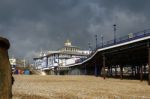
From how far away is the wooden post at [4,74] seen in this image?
3.67 metres

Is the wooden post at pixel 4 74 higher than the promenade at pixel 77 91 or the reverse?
higher

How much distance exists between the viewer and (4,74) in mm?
3727

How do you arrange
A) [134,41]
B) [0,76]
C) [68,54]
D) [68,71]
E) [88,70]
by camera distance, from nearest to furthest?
[0,76], [134,41], [88,70], [68,71], [68,54]

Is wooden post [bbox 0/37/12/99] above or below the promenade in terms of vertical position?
above

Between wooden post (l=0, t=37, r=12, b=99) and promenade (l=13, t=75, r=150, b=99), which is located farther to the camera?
promenade (l=13, t=75, r=150, b=99)

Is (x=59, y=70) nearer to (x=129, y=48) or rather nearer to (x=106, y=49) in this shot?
(x=106, y=49)

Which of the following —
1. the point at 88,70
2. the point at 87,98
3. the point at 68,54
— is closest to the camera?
the point at 87,98

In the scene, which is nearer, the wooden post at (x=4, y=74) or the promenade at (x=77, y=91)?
the wooden post at (x=4, y=74)

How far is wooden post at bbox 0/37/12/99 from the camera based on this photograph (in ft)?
12.0

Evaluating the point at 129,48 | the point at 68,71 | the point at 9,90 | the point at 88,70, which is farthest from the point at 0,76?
the point at 68,71

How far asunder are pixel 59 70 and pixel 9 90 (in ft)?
408

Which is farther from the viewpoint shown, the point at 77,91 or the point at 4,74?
the point at 77,91

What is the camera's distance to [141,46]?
52.2m

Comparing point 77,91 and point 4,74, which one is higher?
point 4,74
